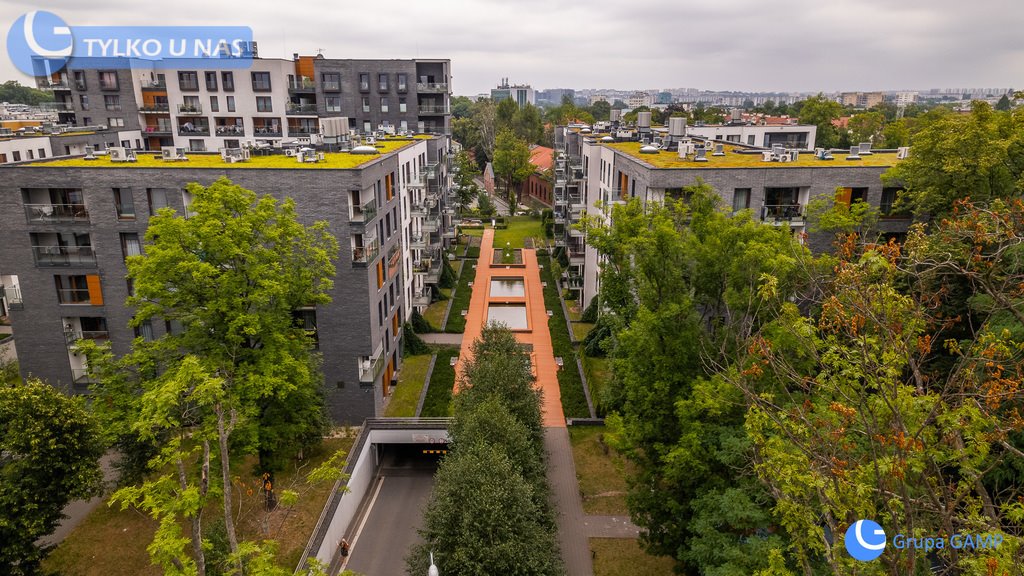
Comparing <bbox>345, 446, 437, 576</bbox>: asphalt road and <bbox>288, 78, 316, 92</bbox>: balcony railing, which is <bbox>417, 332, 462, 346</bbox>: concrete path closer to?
<bbox>345, 446, 437, 576</bbox>: asphalt road

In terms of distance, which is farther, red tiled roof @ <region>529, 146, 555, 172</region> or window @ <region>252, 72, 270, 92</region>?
red tiled roof @ <region>529, 146, 555, 172</region>

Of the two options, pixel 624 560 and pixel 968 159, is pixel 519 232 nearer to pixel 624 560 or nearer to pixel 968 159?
pixel 968 159

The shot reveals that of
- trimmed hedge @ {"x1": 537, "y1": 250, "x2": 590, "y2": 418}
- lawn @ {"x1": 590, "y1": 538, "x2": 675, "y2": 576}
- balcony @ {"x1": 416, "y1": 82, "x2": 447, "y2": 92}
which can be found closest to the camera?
lawn @ {"x1": 590, "y1": 538, "x2": 675, "y2": 576}

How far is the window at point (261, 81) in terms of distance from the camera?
61.5m

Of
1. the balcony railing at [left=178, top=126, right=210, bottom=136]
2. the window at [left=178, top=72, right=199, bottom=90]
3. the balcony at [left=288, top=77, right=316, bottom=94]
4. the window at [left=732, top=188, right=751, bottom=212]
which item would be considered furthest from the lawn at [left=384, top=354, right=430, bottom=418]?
the window at [left=178, top=72, right=199, bottom=90]

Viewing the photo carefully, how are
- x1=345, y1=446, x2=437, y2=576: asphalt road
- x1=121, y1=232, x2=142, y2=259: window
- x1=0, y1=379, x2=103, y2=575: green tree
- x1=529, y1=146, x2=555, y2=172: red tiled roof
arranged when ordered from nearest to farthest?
x1=0, y1=379, x2=103, y2=575: green tree, x1=345, y1=446, x2=437, y2=576: asphalt road, x1=121, y1=232, x2=142, y2=259: window, x1=529, y1=146, x2=555, y2=172: red tiled roof

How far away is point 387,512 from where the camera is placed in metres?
26.6

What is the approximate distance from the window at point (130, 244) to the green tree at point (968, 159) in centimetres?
3740

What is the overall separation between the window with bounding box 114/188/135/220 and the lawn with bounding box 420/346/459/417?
59.4 feet

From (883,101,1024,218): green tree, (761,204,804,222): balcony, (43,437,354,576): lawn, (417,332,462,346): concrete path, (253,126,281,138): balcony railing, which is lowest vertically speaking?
(43,437,354,576): lawn

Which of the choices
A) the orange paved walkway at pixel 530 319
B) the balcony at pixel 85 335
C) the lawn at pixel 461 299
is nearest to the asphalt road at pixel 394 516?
the orange paved walkway at pixel 530 319

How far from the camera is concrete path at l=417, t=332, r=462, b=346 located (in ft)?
145

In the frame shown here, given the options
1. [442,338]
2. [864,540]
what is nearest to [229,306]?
[864,540]

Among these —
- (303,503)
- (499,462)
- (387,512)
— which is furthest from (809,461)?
(303,503)
